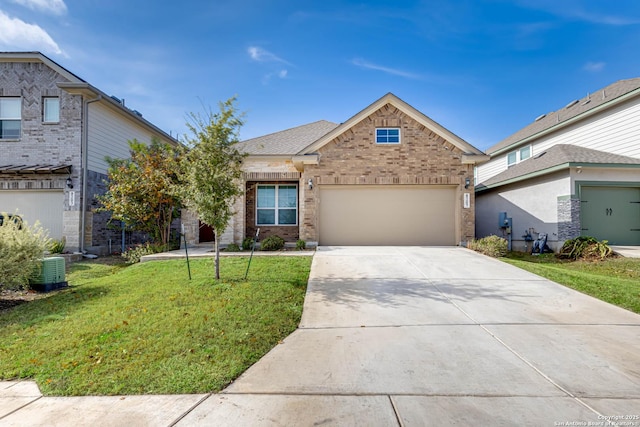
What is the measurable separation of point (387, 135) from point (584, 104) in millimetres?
11187

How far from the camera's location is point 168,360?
3.56 metres

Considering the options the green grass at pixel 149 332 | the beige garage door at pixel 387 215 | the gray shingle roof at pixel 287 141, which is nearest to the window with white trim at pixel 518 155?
the beige garage door at pixel 387 215

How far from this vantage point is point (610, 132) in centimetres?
1302

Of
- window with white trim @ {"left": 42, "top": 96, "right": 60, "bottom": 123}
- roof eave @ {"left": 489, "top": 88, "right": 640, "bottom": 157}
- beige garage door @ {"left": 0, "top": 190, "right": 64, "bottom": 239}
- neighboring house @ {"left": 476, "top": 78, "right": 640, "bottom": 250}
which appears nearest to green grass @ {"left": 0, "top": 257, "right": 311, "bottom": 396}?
beige garage door @ {"left": 0, "top": 190, "right": 64, "bottom": 239}

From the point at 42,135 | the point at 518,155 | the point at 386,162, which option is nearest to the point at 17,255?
the point at 42,135

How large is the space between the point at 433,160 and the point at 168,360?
452 inches

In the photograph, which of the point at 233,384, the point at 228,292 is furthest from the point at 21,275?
the point at 233,384

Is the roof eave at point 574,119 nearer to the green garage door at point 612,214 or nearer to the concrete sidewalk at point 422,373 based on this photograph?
the green garage door at point 612,214

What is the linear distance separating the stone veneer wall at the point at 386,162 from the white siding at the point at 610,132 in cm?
676

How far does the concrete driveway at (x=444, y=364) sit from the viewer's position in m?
2.70

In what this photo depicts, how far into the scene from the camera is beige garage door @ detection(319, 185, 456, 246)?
12.3m

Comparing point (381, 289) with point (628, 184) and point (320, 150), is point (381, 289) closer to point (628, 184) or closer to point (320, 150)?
point (320, 150)

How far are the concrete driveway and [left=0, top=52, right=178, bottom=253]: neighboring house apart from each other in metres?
10.8

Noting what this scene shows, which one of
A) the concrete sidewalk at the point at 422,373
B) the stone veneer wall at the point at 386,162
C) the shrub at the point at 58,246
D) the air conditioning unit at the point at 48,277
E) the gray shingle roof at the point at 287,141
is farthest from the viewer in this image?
the gray shingle roof at the point at 287,141
